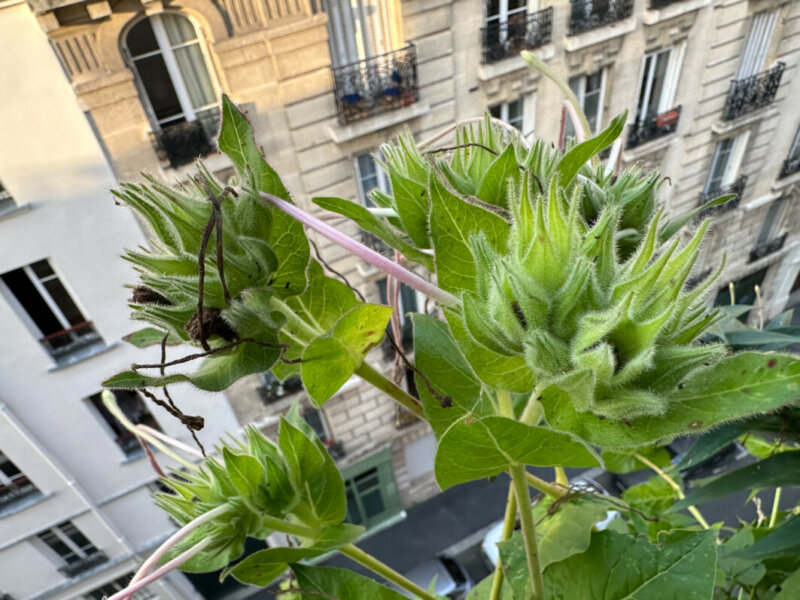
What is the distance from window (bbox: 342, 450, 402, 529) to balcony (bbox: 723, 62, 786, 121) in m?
3.06

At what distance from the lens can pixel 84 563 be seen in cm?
308

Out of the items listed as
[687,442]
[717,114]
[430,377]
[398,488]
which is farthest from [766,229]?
[430,377]

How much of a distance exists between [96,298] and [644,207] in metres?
2.51

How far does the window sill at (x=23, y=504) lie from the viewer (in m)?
2.70

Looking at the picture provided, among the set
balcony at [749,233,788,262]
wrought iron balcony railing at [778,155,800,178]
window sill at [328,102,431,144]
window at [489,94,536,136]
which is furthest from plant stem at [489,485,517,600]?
balcony at [749,233,788,262]

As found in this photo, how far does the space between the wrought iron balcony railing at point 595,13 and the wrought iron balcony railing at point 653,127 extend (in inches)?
24.9

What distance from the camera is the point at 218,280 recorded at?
32 centimetres

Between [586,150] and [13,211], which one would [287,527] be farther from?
[13,211]

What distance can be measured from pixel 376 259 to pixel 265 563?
0.26 m

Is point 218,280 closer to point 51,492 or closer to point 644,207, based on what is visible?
point 644,207

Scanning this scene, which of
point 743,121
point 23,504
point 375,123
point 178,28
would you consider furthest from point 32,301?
point 743,121

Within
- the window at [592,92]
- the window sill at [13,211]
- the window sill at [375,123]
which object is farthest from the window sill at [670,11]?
the window sill at [13,211]

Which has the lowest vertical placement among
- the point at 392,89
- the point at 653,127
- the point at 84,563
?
the point at 84,563

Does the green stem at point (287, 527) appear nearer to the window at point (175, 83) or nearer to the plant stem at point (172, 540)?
the plant stem at point (172, 540)
